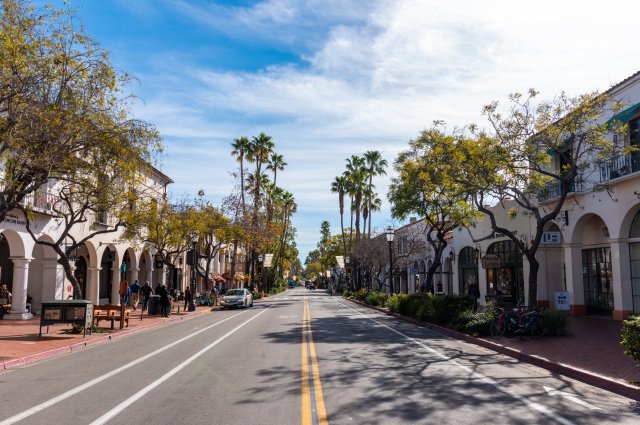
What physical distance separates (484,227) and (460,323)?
16137mm

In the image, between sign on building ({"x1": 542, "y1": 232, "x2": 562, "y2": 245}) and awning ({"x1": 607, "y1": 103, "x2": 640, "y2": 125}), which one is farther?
sign on building ({"x1": 542, "y1": 232, "x2": 562, "y2": 245})

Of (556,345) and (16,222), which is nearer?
(556,345)

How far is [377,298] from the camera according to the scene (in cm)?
3597

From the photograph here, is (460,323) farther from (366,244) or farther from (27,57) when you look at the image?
(366,244)

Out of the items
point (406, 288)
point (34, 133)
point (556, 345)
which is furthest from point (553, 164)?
point (406, 288)

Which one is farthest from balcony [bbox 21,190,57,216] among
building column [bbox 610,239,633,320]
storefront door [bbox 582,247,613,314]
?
storefront door [bbox 582,247,613,314]

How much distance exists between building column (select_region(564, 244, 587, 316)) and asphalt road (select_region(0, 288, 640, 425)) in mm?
12086

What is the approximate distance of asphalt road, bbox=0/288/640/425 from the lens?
7.11m

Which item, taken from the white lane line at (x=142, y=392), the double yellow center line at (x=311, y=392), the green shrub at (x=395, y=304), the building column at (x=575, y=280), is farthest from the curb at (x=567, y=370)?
the green shrub at (x=395, y=304)

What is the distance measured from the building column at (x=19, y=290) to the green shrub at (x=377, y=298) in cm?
2092

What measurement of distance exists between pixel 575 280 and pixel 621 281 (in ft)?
11.3

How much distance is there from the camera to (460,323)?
18.2 metres

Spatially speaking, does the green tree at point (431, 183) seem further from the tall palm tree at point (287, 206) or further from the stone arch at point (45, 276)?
the tall palm tree at point (287, 206)

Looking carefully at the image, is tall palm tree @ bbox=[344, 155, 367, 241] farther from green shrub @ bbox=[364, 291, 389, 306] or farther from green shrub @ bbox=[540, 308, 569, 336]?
green shrub @ bbox=[540, 308, 569, 336]
